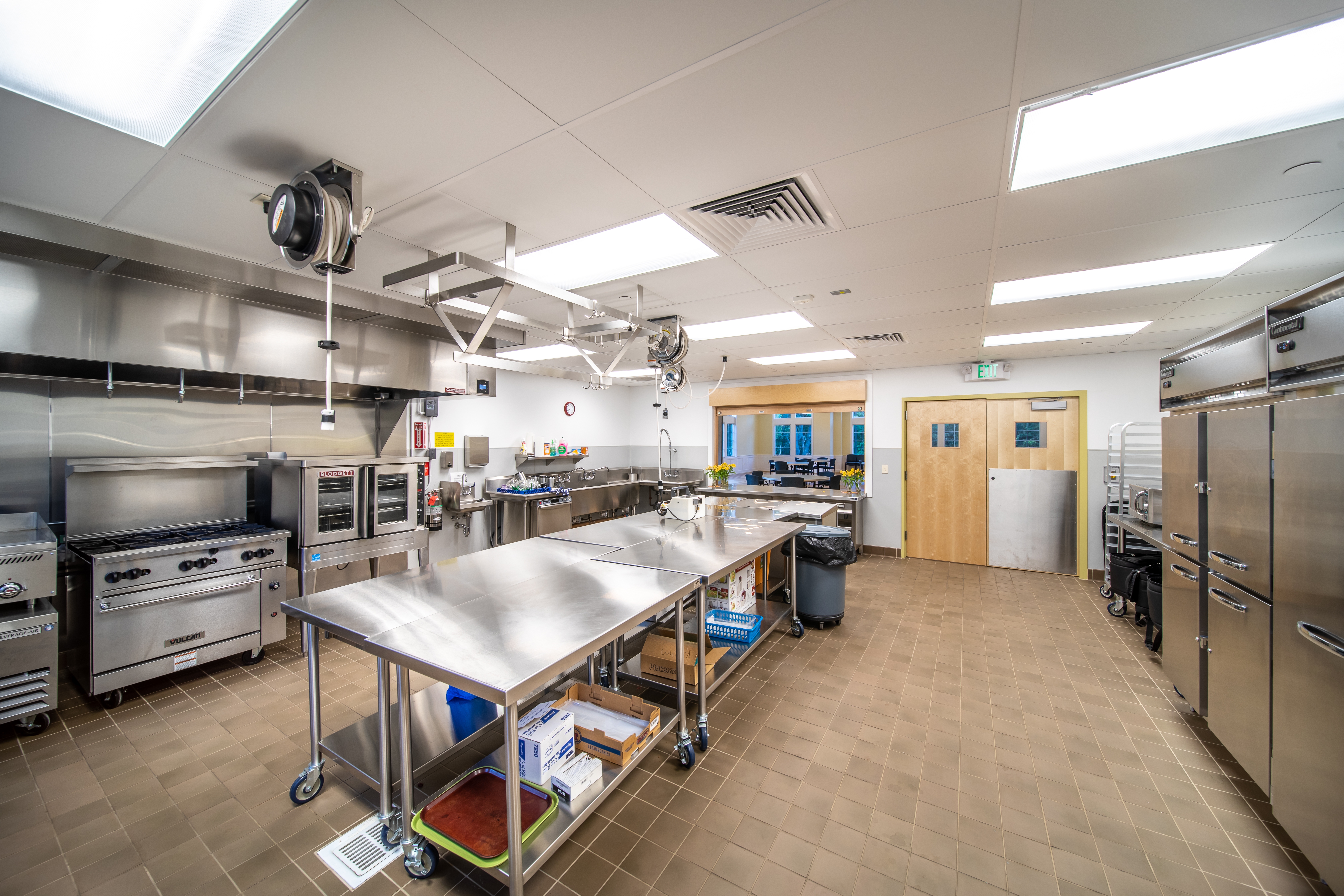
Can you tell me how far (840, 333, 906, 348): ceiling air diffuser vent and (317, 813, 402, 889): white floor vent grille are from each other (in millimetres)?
4554

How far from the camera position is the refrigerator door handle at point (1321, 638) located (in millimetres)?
1530

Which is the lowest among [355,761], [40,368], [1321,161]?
[355,761]

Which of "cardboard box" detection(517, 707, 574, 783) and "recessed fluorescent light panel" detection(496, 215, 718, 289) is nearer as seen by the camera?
"cardboard box" detection(517, 707, 574, 783)

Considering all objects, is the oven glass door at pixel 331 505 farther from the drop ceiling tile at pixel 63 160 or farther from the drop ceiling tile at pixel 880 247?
the drop ceiling tile at pixel 880 247

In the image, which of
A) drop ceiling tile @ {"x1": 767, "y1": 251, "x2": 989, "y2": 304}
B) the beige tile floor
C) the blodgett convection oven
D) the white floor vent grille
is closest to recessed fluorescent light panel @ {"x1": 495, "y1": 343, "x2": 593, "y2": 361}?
the blodgett convection oven

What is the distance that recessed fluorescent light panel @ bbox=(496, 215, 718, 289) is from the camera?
7.54 ft

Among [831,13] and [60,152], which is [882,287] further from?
[60,152]

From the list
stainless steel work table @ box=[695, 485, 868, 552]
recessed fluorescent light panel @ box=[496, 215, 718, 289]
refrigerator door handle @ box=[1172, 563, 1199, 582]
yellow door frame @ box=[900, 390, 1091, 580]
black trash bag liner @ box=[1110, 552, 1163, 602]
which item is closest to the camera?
recessed fluorescent light panel @ box=[496, 215, 718, 289]

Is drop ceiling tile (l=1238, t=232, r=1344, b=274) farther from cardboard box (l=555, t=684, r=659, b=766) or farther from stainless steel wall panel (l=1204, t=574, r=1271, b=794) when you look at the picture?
cardboard box (l=555, t=684, r=659, b=766)

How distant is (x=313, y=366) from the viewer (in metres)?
3.60

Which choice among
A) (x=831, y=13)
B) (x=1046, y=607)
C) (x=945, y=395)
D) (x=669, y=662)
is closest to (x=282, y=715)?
(x=669, y=662)

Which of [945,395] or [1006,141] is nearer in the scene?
[1006,141]

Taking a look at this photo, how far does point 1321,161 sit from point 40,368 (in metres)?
6.04

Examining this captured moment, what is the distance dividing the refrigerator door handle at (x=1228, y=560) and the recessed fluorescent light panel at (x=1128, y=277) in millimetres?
1523
